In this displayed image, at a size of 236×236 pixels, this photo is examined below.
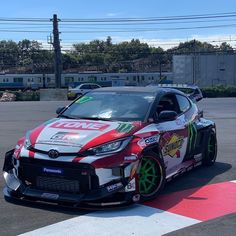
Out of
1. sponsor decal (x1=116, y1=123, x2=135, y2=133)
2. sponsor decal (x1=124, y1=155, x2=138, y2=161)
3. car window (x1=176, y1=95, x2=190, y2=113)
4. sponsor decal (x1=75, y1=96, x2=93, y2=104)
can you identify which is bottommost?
sponsor decal (x1=124, y1=155, x2=138, y2=161)

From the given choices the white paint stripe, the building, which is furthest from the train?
the white paint stripe

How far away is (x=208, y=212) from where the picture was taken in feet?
18.8

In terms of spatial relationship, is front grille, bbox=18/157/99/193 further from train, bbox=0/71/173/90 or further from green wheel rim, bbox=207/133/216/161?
train, bbox=0/71/173/90

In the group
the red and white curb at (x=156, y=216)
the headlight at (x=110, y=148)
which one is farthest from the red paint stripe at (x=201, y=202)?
the headlight at (x=110, y=148)

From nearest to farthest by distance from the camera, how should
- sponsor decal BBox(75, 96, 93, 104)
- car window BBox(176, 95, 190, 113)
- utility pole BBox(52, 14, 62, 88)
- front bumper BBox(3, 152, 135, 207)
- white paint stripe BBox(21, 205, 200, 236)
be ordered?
white paint stripe BBox(21, 205, 200, 236)
front bumper BBox(3, 152, 135, 207)
sponsor decal BBox(75, 96, 93, 104)
car window BBox(176, 95, 190, 113)
utility pole BBox(52, 14, 62, 88)

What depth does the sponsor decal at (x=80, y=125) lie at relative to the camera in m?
6.15

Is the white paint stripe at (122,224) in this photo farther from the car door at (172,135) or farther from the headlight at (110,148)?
the car door at (172,135)

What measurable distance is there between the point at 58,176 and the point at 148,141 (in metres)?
1.28

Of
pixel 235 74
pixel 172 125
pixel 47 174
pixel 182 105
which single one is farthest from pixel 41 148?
pixel 235 74

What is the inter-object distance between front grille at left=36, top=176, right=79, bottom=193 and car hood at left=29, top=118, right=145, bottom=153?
0.37 meters

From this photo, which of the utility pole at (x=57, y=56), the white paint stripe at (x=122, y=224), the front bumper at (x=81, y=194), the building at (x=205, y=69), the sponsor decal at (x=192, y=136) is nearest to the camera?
the white paint stripe at (x=122, y=224)

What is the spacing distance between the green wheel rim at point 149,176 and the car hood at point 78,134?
0.46 metres

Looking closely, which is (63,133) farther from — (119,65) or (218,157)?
(119,65)

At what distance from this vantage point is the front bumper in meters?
5.60
